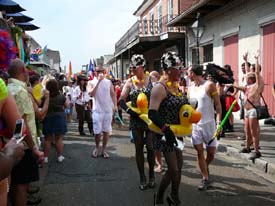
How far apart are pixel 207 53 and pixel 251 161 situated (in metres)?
11.0

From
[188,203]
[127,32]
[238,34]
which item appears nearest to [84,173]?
[188,203]

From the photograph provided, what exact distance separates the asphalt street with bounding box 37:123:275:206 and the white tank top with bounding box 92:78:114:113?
105 cm

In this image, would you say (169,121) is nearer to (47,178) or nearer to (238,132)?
(47,178)

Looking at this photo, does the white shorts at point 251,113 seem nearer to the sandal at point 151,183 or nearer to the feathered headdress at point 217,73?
the feathered headdress at point 217,73

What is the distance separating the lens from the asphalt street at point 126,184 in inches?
201

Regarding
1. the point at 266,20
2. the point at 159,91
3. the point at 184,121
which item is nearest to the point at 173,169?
the point at 184,121

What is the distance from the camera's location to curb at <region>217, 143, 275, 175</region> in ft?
21.8

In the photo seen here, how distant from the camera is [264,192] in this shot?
5.48 m

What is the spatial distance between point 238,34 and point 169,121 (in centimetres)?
1036

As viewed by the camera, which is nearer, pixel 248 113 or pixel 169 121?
pixel 169 121

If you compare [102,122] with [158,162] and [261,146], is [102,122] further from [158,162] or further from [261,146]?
[261,146]

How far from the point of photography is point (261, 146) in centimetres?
845

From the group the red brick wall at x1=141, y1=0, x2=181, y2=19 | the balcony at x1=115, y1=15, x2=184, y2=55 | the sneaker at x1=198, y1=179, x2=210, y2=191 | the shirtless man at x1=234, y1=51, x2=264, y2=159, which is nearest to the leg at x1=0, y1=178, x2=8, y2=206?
the sneaker at x1=198, y1=179, x2=210, y2=191

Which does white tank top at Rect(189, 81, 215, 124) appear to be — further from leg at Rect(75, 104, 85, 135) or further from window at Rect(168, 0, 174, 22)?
window at Rect(168, 0, 174, 22)
